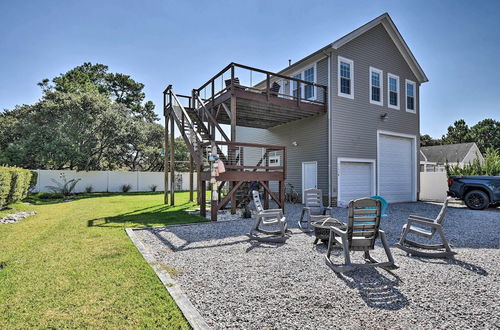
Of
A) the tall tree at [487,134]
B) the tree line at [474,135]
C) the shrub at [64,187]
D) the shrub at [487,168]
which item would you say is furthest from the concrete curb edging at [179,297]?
the tall tree at [487,134]

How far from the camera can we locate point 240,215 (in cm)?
920

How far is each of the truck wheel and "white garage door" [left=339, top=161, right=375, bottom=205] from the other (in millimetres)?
3593

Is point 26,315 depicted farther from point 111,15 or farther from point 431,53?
point 431,53

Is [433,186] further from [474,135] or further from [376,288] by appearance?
[474,135]

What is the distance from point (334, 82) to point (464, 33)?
6548 millimetres

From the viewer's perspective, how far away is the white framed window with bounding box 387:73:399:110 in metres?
13.5

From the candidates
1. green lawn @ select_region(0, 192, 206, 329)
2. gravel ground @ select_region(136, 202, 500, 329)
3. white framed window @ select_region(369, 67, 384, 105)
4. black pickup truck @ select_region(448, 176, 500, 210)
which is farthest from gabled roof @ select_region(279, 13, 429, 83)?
green lawn @ select_region(0, 192, 206, 329)

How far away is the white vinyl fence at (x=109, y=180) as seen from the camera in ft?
57.4

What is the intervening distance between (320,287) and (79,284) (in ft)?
9.89

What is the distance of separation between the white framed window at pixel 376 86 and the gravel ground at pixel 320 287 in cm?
885

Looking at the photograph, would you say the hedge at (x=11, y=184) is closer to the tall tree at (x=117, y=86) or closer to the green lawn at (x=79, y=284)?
the green lawn at (x=79, y=284)

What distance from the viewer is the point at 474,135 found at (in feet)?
139

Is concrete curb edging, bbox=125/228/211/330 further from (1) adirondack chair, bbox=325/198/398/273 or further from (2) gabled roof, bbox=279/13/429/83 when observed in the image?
(2) gabled roof, bbox=279/13/429/83

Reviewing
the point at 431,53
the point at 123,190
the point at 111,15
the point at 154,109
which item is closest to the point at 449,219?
the point at 431,53
